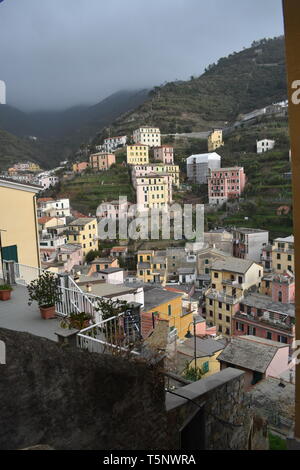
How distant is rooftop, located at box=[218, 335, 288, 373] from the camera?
496 inches

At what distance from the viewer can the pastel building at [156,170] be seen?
185ft

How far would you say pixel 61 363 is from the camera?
274cm

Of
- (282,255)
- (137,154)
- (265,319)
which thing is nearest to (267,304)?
(265,319)

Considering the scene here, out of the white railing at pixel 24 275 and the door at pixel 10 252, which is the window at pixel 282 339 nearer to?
the white railing at pixel 24 275

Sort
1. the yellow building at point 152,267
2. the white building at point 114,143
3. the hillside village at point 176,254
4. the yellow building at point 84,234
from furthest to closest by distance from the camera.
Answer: the white building at point 114,143
the yellow building at point 84,234
the yellow building at point 152,267
the hillside village at point 176,254

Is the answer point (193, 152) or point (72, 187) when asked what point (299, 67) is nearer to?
point (72, 187)

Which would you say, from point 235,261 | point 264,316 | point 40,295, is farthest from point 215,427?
point 235,261

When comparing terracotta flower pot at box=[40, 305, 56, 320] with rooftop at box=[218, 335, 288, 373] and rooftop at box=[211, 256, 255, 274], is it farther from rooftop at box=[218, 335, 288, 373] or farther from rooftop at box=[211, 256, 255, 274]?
rooftop at box=[211, 256, 255, 274]

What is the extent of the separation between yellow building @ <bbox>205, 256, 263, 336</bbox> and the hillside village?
10 cm

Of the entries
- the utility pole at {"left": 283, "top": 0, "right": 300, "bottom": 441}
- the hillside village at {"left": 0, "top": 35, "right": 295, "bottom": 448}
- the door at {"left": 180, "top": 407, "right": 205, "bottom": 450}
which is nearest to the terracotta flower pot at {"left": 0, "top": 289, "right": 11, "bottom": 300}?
the hillside village at {"left": 0, "top": 35, "right": 295, "bottom": 448}

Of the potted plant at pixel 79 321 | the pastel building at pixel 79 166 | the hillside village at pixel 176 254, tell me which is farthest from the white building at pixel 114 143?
the potted plant at pixel 79 321

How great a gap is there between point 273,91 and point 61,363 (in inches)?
4402

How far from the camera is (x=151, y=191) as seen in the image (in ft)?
171

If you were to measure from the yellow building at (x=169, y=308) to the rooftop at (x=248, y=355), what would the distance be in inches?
152
